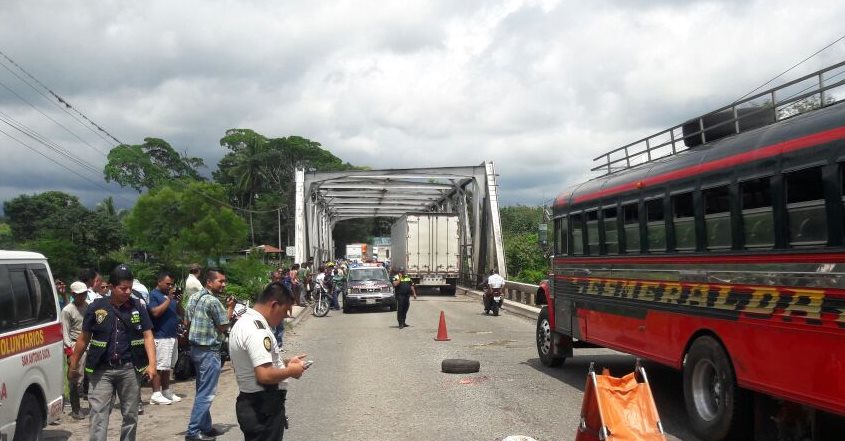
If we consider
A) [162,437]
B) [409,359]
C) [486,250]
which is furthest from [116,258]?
[162,437]

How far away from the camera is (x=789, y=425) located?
6.43 m

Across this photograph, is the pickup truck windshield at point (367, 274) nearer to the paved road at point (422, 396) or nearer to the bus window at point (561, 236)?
the paved road at point (422, 396)

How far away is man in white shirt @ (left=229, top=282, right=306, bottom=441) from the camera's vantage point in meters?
4.39

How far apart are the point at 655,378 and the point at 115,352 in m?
7.64

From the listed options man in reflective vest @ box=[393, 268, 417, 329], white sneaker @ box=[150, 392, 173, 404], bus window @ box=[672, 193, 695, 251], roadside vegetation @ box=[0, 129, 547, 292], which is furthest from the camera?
roadside vegetation @ box=[0, 129, 547, 292]

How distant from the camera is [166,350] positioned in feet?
30.5

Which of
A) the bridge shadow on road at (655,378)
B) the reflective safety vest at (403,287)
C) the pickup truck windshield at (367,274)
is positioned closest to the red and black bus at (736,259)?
the bridge shadow on road at (655,378)

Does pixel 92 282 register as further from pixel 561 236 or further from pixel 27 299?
pixel 561 236

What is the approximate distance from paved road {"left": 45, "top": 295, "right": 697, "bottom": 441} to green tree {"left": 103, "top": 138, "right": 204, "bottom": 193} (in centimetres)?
7359

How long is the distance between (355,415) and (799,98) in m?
5.66

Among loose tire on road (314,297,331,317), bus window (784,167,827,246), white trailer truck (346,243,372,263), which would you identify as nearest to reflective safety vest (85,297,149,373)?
bus window (784,167,827,246)

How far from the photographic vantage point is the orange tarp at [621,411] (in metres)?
5.56

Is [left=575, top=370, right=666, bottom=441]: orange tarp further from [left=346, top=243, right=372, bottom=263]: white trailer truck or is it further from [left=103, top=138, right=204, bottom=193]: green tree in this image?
[left=103, top=138, right=204, bottom=193]: green tree

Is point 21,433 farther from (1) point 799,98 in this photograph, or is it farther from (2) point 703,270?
(1) point 799,98
